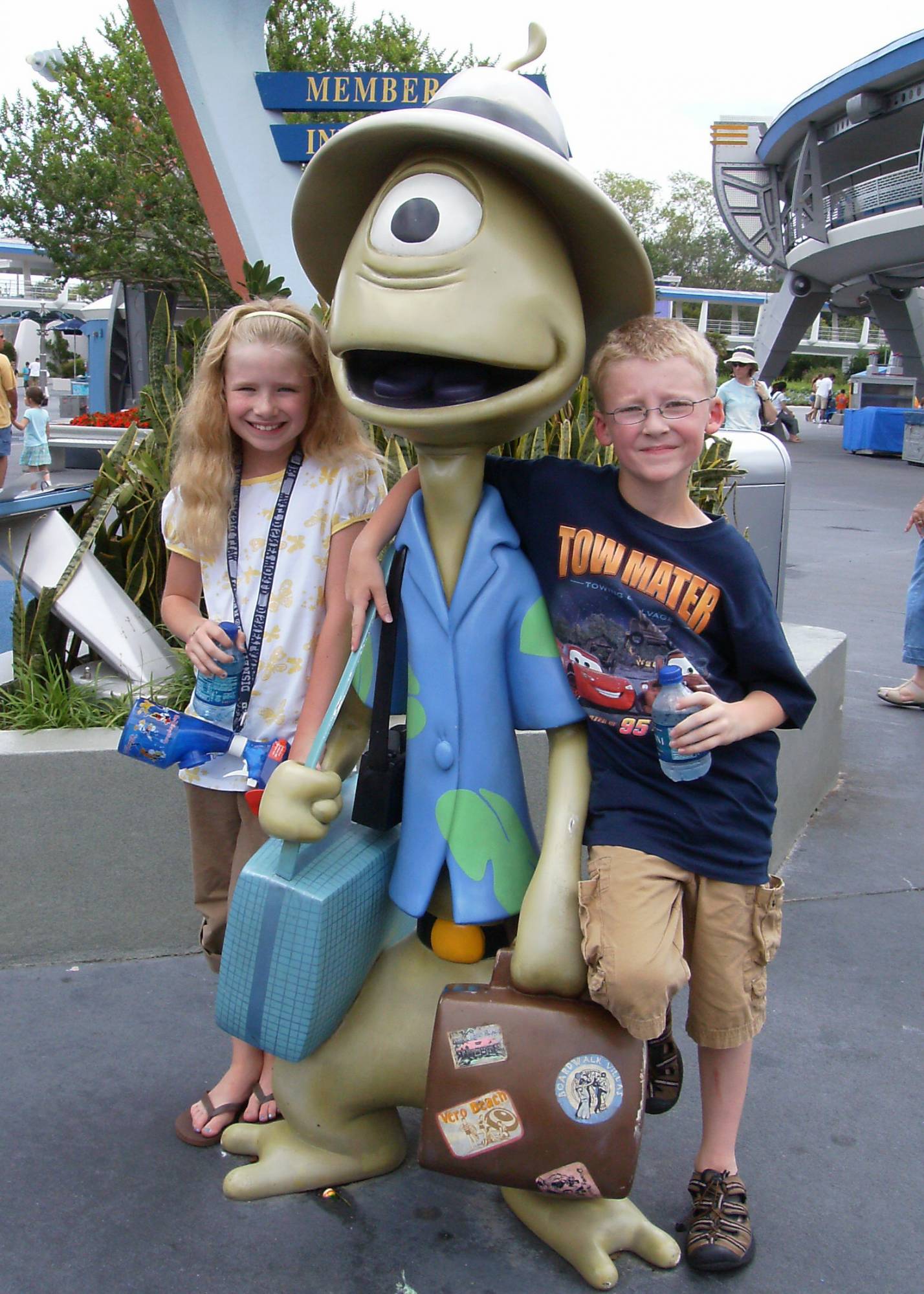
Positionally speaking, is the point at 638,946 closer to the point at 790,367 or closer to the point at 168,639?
the point at 168,639

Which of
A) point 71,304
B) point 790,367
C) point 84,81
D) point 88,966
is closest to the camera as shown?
point 88,966

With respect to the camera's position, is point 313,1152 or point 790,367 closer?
point 313,1152

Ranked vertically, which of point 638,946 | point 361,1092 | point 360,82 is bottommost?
point 361,1092

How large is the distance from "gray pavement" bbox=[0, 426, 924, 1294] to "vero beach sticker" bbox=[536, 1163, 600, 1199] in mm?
304

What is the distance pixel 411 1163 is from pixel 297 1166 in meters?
0.26

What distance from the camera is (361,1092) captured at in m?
2.13

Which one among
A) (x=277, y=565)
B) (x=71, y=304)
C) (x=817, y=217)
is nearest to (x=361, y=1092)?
(x=277, y=565)

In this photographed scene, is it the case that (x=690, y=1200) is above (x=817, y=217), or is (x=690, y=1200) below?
below

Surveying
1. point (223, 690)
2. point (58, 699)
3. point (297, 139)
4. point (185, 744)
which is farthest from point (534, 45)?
point (297, 139)

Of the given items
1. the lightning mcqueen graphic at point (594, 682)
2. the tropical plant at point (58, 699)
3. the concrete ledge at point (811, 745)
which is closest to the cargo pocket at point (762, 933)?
the lightning mcqueen graphic at point (594, 682)

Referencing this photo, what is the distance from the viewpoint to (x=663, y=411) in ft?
6.07

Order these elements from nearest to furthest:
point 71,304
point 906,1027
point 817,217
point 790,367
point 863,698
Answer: point 906,1027 → point 863,698 → point 817,217 → point 71,304 → point 790,367

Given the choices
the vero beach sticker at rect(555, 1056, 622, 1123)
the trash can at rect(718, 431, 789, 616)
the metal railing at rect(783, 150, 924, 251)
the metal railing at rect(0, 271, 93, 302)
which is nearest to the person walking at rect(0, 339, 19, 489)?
the trash can at rect(718, 431, 789, 616)

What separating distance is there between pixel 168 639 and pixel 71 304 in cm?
4607
